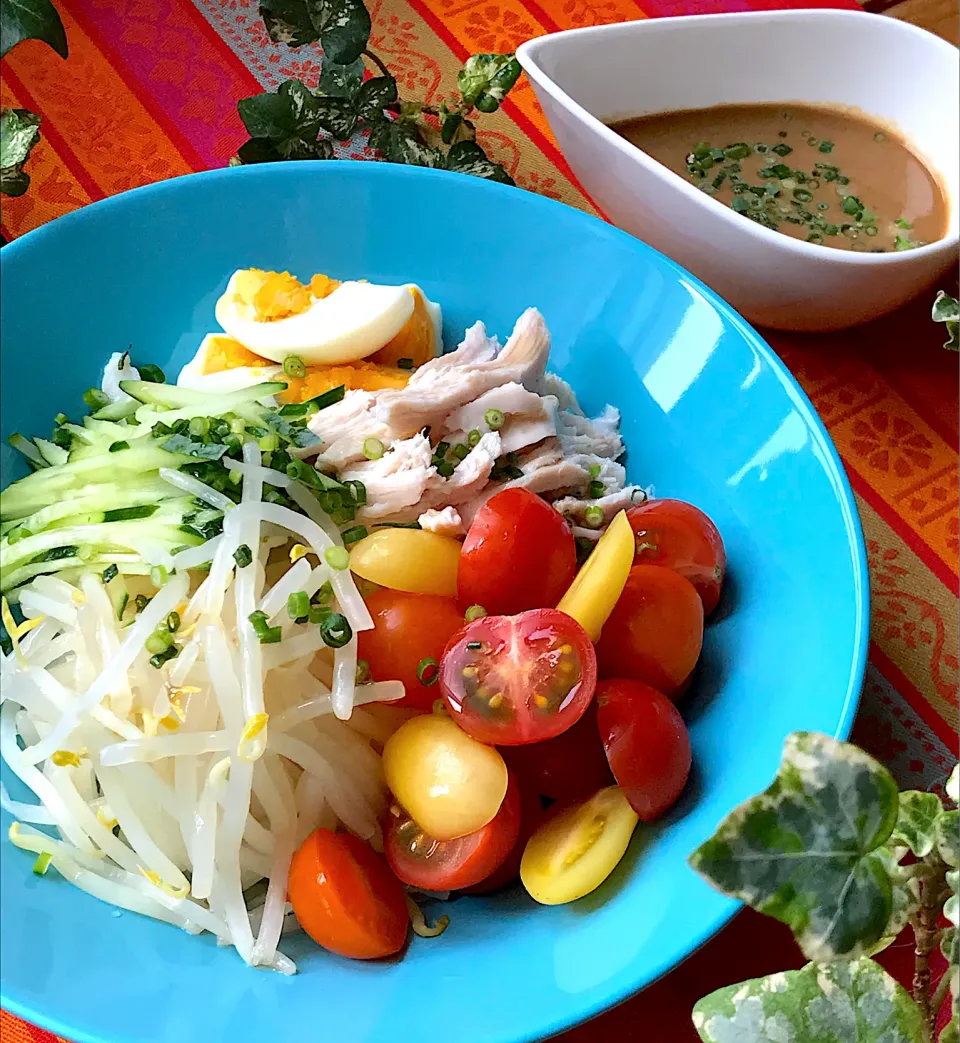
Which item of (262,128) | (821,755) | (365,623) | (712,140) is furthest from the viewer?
(712,140)

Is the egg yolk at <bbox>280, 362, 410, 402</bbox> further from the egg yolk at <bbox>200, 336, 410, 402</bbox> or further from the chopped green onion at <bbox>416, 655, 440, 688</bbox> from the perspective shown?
the chopped green onion at <bbox>416, 655, 440, 688</bbox>

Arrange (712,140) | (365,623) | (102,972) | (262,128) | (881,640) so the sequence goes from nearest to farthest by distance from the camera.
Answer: (102,972) < (365,623) < (881,640) < (262,128) < (712,140)

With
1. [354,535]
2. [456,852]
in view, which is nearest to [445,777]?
[456,852]

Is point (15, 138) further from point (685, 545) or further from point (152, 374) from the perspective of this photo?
point (685, 545)

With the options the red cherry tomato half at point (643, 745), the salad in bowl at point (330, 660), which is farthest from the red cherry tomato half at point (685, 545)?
the red cherry tomato half at point (643, 745)

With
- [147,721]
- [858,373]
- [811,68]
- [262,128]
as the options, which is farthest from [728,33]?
[147,721]

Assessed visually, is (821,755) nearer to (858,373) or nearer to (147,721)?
(147,721)

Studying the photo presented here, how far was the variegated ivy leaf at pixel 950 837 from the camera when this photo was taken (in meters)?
0.55

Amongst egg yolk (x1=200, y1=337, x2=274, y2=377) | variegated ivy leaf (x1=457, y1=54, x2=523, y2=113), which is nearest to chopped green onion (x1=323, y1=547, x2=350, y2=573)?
egg yolk (x1=200, y1=337, x2=274, y2=377)

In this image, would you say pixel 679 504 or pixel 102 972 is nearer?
pixel 102 972

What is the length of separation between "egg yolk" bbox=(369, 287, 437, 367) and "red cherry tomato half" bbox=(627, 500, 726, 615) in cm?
40

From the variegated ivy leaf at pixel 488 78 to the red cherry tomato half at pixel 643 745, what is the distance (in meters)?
0.96

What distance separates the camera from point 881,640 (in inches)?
51.2

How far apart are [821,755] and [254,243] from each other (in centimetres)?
110
